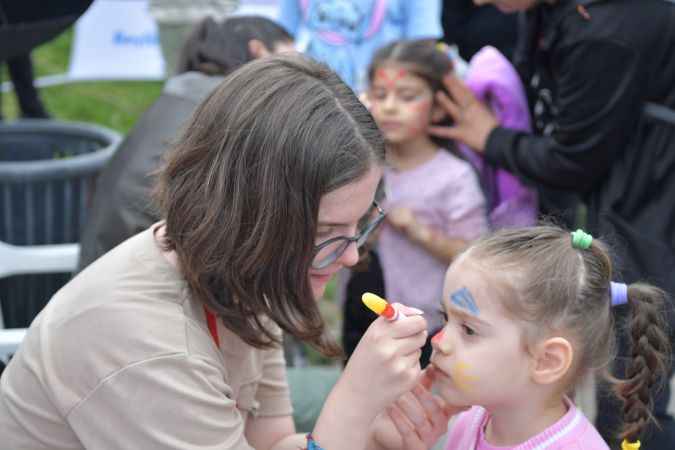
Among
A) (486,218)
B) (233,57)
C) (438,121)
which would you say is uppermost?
(233,57)

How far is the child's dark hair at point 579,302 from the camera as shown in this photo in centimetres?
169

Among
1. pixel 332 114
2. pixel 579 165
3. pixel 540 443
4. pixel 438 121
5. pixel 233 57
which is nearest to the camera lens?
pixel 332 114

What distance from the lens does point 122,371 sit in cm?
150

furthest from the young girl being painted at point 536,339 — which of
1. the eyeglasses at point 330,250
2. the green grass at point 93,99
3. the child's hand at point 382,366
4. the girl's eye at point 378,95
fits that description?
the green grass at point 93,99

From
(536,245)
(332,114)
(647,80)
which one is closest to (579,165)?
(647,80)

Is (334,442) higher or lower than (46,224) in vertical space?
higher

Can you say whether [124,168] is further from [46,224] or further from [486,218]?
[486,218]

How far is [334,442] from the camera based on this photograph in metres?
1.59

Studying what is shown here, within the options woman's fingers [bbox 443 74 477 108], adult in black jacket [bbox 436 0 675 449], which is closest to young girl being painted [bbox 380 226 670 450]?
adult in black jacket [bbox 436 0 675 449]

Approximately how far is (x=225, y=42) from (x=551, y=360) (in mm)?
1494

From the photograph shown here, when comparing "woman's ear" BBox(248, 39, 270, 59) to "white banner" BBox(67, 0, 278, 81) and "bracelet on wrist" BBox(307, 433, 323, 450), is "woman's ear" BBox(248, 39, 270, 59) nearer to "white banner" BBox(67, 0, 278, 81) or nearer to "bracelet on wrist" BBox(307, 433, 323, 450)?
"bracelet on wrist" BBox(307, 433, 323, 450)

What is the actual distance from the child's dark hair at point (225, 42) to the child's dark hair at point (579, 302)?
48.1 inches

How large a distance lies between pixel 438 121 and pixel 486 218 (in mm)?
332

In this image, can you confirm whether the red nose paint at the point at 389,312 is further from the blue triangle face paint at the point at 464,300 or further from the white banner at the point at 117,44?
the white banner at the point at 117,44
